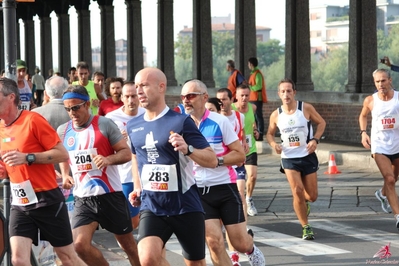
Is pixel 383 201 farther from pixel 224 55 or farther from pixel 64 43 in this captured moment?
pixel 224 55

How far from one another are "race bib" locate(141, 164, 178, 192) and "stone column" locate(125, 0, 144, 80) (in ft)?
103

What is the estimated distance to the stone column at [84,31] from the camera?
47094 mm

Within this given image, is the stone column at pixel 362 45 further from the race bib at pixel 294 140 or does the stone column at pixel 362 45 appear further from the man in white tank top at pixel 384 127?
the race bib at pixel 294 140

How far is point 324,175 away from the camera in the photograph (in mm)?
16719

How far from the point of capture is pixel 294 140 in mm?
10734

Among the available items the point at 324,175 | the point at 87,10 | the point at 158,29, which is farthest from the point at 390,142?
the point at 87,10

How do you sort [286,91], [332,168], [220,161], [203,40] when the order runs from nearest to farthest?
1. [220,161]
2. [286,91]
3. [332,168]
4. [203,40]

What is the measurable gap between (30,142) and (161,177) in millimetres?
885

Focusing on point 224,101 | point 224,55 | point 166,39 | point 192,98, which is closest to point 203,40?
point 166,39

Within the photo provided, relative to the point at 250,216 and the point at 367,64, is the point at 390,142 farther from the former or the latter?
the point at 367,64

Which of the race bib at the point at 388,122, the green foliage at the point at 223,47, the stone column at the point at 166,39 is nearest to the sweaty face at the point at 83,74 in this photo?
the race bib at the point at 388,122

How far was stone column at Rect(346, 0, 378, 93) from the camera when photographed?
2094cm

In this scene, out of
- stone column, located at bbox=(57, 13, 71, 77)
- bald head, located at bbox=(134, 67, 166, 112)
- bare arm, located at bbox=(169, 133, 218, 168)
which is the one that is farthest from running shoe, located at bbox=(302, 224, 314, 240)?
stone column, located at bbox=(57, 13, 71, 77)

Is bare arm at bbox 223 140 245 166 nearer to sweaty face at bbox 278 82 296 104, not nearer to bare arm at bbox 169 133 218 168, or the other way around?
bare arm at bbox 169 133 218 168
